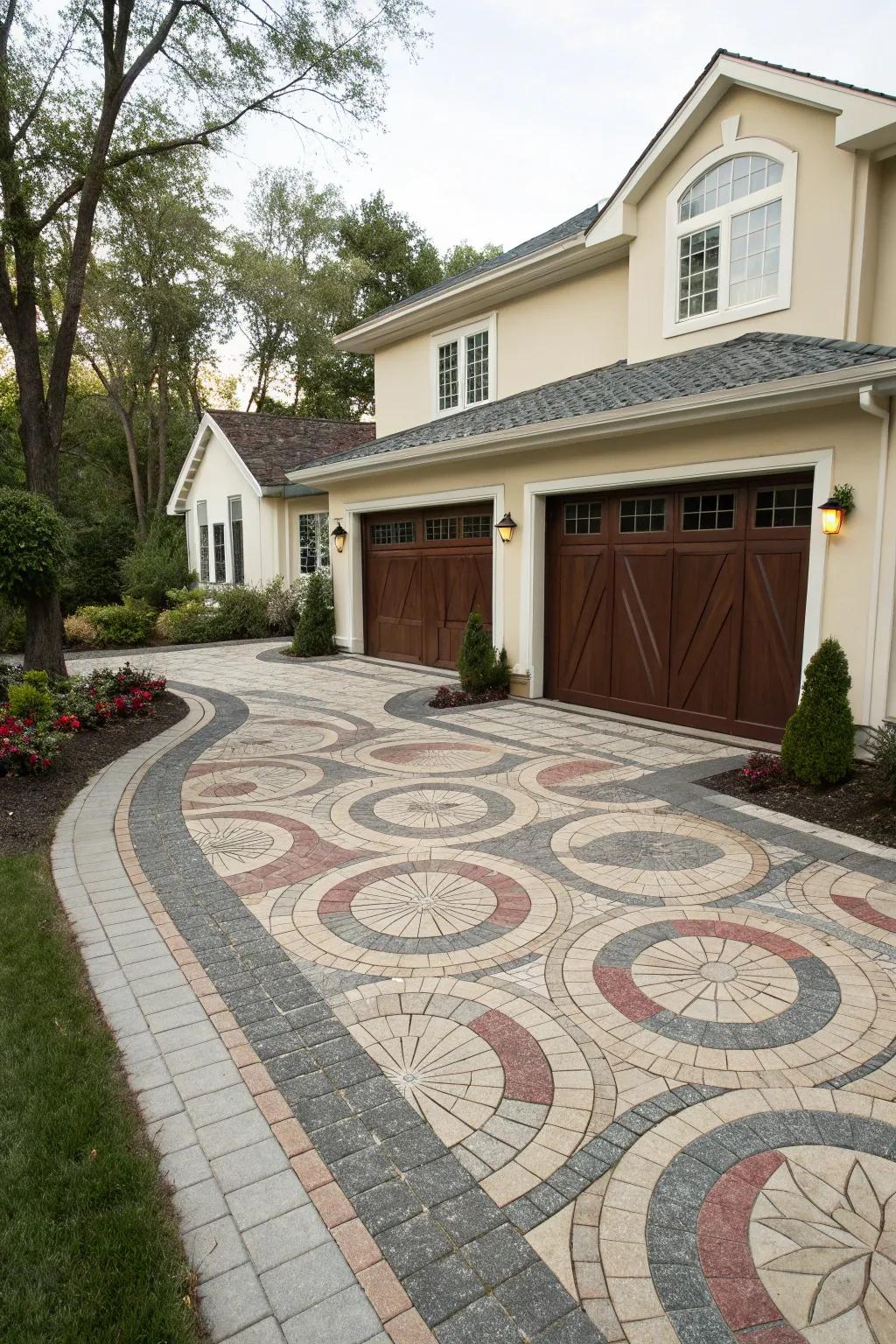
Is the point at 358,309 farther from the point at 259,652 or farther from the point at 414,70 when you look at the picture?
the point at 414,70

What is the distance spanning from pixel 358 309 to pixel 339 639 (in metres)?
22.8

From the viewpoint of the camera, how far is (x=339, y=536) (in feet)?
50.2

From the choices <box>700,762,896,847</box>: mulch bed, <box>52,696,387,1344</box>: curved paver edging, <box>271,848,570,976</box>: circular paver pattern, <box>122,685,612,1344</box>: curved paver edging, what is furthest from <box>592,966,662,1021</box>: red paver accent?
<box>700,762,896,847</box>: mulch bed

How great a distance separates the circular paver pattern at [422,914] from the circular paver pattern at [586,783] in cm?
155

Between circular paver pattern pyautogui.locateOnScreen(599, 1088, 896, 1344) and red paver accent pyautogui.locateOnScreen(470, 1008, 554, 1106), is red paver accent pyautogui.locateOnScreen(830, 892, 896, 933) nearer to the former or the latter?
circular paver pattern pyautogui.locateOnScreen(599, 1088, 896, 1344)

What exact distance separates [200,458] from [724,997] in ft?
73.6

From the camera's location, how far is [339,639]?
15.9 m

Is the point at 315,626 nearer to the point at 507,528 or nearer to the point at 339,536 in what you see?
the point at 339,536

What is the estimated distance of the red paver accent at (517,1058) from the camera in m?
2.96

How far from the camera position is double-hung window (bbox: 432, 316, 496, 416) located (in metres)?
13.9

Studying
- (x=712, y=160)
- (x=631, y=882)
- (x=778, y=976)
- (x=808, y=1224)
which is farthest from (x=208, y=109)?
(x=808, y=1224)

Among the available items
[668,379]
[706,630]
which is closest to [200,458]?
[668,379]

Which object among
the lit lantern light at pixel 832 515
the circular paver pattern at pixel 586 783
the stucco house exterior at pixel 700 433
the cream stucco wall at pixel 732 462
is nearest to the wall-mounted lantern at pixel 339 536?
the stucco house exterior at pixel 700 433

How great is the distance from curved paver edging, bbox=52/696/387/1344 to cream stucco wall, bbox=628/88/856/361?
8.85m
